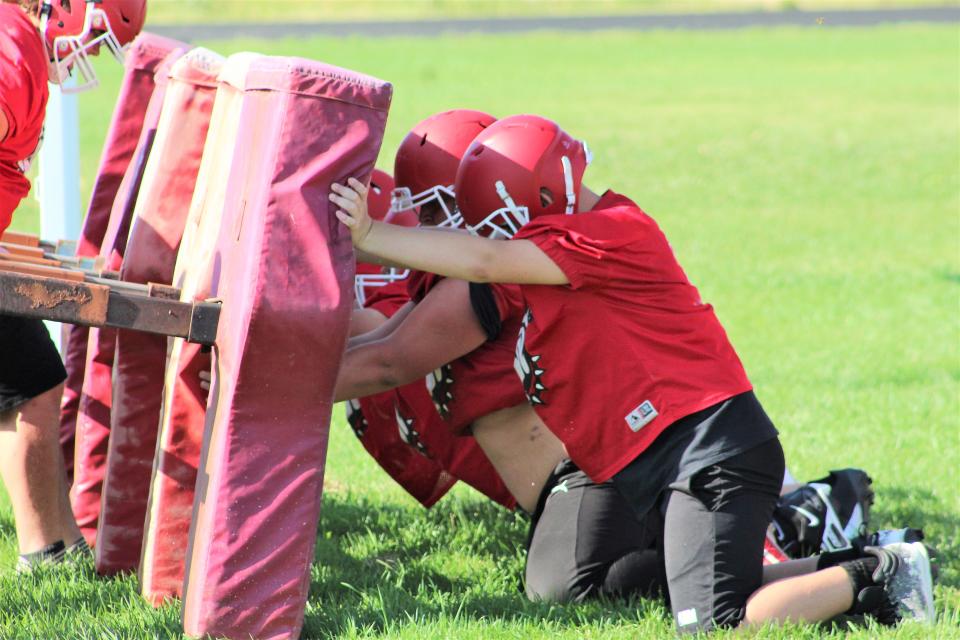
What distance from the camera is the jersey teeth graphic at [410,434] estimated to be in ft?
16.8

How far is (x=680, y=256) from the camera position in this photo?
12.2 m

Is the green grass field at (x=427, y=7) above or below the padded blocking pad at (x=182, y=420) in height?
above

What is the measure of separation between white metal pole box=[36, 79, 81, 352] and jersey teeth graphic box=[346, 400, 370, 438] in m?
2.01

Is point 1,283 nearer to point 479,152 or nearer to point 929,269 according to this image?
point 479,152

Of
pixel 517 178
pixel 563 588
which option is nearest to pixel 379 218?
pixel 517 178

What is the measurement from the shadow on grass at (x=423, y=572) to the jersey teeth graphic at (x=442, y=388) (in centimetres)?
62

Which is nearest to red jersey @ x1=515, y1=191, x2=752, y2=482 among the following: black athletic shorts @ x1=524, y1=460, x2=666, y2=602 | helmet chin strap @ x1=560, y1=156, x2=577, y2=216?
helmet chin strap @ x1=560, y1=156, x2=577, y2=216

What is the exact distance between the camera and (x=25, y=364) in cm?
459

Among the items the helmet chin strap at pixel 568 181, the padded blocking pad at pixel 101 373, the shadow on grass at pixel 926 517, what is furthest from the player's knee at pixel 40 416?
the shadow on grass at pixel 926 517

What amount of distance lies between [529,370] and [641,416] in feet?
1.33

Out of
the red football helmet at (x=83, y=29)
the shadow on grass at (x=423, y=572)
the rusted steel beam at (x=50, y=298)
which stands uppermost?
the red football helmet at (x=83, y=29)

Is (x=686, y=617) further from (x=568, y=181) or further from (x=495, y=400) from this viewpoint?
(x=568, y=181)

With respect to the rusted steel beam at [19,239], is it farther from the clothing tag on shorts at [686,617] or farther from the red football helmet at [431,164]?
the clothing tag on shorts at [686,617]

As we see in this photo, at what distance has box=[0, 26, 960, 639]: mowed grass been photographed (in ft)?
14.4
